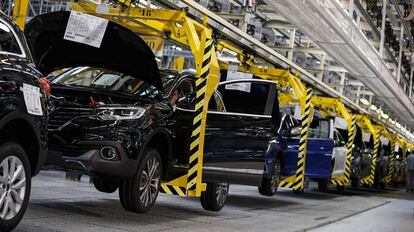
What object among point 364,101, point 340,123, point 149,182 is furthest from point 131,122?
point 364,101

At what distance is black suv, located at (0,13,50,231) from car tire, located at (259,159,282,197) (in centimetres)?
598

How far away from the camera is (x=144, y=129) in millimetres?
6695

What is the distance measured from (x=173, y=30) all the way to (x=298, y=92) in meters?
5.45

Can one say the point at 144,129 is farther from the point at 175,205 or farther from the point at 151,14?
the point at 175,205

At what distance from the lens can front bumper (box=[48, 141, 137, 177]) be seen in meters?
6.28

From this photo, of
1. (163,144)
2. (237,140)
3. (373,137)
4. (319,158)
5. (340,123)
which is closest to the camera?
(163,144)

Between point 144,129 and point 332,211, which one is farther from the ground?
point 144,129

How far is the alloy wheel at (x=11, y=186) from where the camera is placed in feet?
15.3

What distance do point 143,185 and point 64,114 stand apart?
123 cm

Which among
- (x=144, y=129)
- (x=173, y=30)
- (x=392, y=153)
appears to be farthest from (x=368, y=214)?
(x=392, y=153)

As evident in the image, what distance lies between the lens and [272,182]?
1103 cm

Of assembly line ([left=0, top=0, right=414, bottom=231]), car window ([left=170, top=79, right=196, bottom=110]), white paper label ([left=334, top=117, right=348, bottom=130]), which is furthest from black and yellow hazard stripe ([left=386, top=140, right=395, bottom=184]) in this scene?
car window ([left=170, top=79, right=196, bottom=110])

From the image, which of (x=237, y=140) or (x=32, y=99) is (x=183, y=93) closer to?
(x=237, y=140)

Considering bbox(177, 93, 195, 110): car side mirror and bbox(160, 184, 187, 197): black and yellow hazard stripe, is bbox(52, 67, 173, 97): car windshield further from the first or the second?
bbox(160, 184, 187, 197): black and yellow hazard stripe
